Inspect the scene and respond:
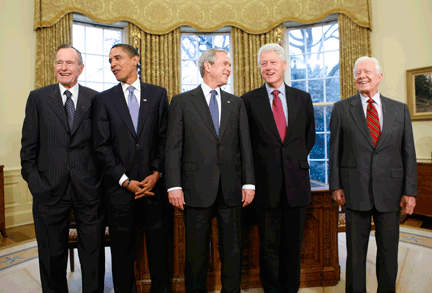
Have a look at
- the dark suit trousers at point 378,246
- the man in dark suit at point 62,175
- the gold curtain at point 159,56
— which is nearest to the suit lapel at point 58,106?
the man in dark suit at point 62,175

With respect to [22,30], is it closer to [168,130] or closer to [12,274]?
[12,274]

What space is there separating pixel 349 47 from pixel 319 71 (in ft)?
2.37

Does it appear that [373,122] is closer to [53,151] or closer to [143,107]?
[143,107]

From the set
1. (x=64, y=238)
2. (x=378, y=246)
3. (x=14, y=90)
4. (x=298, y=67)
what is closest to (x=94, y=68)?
(x=14, y=90)

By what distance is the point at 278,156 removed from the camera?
78.0 inches

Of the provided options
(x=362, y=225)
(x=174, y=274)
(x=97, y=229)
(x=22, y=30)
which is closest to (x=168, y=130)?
(x=97, y=229)

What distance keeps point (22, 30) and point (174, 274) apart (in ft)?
14.3

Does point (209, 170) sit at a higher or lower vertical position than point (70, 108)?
lower

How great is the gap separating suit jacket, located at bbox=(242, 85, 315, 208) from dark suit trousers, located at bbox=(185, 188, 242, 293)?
26 cm

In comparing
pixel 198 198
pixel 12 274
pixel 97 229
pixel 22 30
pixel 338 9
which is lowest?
pixel 12 274

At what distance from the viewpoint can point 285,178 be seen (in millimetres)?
1968

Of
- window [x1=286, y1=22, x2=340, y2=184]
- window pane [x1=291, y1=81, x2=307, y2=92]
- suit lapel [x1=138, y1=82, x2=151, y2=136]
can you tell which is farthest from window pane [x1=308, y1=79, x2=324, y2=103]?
suit lapel [x1=138, y1=82, x2=151, y2=136]

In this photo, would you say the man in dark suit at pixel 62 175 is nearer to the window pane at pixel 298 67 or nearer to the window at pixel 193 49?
the window at pixel 193 49

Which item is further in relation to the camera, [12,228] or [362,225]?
[12,228]
